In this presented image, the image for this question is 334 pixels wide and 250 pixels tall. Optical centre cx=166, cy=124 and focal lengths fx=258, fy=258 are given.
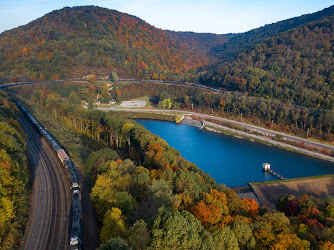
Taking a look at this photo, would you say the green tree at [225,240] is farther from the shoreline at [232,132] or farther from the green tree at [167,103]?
the green tree at [167,103]

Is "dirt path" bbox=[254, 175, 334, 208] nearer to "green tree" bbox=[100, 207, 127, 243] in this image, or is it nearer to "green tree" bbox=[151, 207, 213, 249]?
"green tree" bbox=[151, 207, 213, 249]

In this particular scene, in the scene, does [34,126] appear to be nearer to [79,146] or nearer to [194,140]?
[79,146]

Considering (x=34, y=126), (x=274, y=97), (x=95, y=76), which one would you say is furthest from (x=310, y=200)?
(x=95, y=76)

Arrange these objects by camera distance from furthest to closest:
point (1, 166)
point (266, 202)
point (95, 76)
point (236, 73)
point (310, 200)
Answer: point (95, 76) < point (236, 73) < point (266, 202) < point (310, 200) < point (1, 166)

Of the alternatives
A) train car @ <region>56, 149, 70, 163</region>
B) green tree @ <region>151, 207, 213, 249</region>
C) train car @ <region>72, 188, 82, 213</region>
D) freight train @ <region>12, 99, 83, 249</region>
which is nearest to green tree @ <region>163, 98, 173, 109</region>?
freight train @ <region>12, 99, 83, 249</region>

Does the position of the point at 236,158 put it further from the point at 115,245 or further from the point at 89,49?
the point at 89,49
